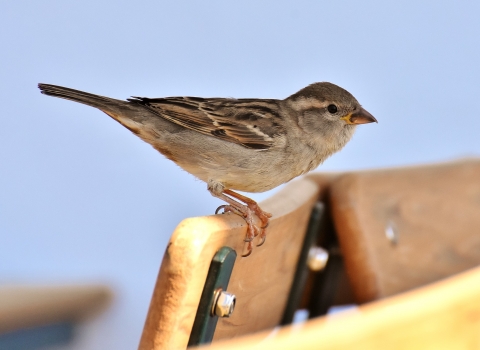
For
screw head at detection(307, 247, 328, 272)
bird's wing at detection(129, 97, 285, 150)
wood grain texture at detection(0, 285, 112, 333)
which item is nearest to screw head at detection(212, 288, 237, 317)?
screw head at detection(307, 247, 328, 272)

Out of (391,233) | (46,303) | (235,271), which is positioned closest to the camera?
(235,271)

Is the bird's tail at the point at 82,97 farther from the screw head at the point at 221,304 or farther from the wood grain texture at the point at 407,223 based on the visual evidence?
the screw head at the point at 221,304

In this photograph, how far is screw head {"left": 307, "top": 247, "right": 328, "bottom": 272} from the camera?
72.6 inches

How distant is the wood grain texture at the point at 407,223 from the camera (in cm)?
Result: 181

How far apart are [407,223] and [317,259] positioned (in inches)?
12.4

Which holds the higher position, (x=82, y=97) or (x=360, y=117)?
(x=360, y=117)

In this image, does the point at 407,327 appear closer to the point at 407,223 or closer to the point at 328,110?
the point at 407,223

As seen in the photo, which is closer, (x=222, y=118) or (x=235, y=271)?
(x=235, y=271)

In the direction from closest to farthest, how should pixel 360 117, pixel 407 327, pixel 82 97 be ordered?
1. pixel 407 327
2. pixel 82 97
3. pixel 360 117

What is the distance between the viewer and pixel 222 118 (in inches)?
91.9

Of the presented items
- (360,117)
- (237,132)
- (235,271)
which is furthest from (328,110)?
(235,271)

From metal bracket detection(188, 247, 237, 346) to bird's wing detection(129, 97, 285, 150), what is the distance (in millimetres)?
1204

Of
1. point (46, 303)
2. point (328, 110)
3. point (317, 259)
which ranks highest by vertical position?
point (328, 110)

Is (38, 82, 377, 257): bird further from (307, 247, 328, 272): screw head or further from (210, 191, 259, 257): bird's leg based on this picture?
(307, 247, 328, 272): screw head
